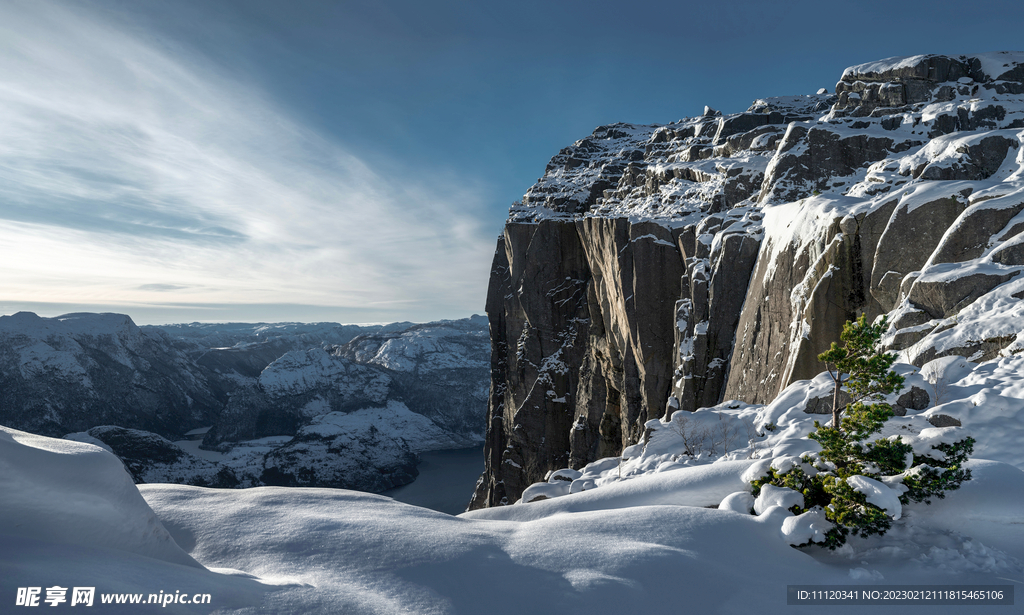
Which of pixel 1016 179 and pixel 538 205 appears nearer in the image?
pixel 1016 179

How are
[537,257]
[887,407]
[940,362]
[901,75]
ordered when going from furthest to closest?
[537,257], [901,75], [940,362], [887,407]

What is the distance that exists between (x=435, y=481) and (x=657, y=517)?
183 meters

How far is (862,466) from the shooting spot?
7.65 meters

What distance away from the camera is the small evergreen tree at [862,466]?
6996 mm

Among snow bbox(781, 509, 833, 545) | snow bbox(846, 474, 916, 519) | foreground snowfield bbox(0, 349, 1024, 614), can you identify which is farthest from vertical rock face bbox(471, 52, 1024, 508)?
snow bbox(781, 509, 833, 545)

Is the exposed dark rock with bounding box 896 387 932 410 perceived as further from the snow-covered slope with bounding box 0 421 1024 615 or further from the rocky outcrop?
the rocky outcrop

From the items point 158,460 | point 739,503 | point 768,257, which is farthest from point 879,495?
point 158,460

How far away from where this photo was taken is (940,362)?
11.6 meters

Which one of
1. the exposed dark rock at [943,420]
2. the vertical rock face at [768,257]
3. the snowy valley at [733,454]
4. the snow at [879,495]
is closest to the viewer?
the snowy valley at [733,454]

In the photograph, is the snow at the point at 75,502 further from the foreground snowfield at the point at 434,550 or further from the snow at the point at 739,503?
the snow at the point at 739,503

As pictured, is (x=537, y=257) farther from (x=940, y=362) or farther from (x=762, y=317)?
(x=940, y=362)

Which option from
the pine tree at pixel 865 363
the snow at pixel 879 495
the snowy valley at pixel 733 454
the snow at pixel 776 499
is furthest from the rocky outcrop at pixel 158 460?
the snow at pixel 879 495

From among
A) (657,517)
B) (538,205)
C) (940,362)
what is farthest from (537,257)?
(657,517)

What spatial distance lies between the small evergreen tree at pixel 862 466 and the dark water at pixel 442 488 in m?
137
